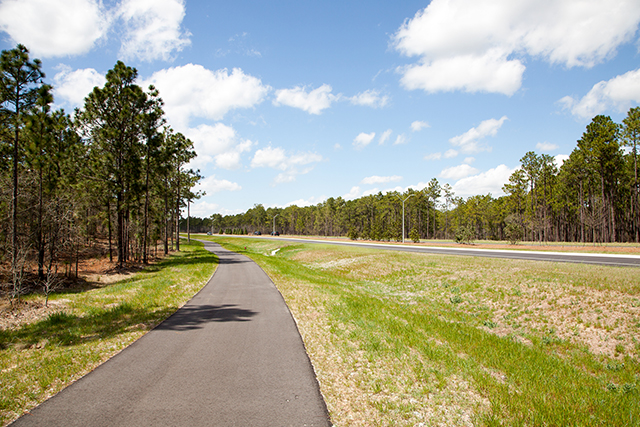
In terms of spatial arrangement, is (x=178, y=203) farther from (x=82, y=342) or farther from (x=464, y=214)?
(x=464, y=214)

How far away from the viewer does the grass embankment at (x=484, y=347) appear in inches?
179

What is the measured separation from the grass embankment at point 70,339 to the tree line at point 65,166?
2.56 metres

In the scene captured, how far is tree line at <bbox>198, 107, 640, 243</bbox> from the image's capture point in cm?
4622

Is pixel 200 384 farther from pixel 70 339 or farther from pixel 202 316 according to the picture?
pixel 202 316

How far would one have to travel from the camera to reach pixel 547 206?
209ft

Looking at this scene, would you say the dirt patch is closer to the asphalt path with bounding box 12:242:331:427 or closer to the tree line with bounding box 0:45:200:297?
the tree line with bounding box 0:45:200:297

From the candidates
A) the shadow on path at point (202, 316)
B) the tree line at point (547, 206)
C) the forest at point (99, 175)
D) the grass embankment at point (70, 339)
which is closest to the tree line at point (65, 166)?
the forest at point (99, 175)

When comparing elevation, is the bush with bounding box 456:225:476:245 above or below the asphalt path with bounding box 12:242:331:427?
above

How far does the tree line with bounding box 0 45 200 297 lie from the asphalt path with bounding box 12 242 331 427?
24.6 ft

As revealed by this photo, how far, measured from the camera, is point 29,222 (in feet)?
52.7

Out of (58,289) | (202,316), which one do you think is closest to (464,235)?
(202,316)

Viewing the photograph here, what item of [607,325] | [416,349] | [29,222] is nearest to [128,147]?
[29,222]

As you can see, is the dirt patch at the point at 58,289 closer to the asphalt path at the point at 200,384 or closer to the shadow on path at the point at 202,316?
the shadow on path at the point at 202,316

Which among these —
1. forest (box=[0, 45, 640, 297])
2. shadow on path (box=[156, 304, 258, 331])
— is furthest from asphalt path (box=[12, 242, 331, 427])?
forest (box=[0, 45, 640, 297])
